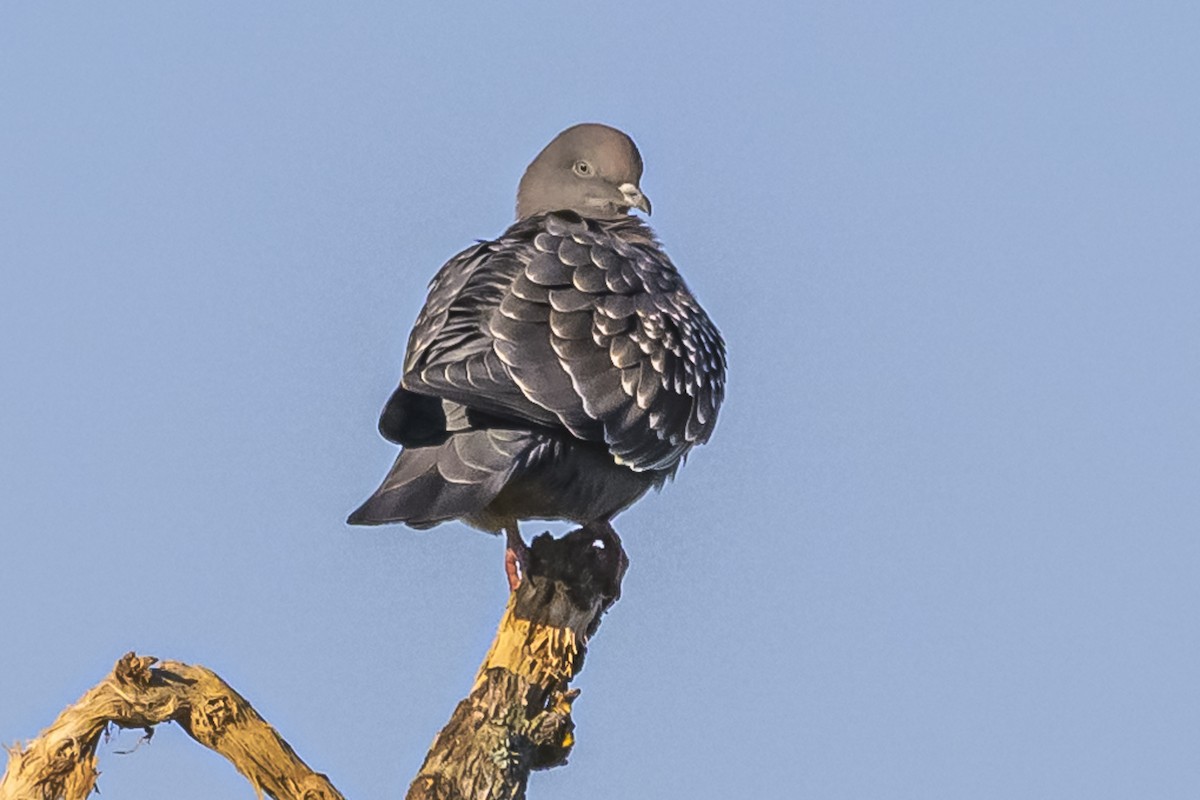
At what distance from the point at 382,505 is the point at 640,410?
1.36 metres

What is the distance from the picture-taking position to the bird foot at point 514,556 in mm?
7312

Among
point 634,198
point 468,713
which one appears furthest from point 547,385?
point 634,198

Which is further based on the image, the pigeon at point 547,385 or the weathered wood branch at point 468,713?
the pigeon at point 547,385

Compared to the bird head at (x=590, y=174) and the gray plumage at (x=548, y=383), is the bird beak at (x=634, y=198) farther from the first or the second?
the gray plumage at (x=548, y=383)

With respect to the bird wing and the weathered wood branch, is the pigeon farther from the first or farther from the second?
the weathered wood branch

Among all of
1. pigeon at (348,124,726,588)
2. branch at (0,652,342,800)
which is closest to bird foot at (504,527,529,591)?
pigeon at (348,124,726,588)

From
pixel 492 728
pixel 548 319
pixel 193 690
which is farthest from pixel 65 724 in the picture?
pixel 548 319

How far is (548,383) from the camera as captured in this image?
698cm

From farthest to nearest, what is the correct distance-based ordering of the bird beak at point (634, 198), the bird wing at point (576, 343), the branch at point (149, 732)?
the bird beak at point (634, 198)
the bird wing at point (576, 343)
the branch at point (149, 732)

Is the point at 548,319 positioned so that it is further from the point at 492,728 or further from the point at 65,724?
the point at 65,724

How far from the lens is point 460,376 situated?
6.76 meters

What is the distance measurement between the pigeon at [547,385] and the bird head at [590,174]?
1.93ft

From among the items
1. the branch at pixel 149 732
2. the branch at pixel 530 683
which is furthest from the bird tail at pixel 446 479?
the branch at pixel 149 732

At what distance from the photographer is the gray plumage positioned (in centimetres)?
676
